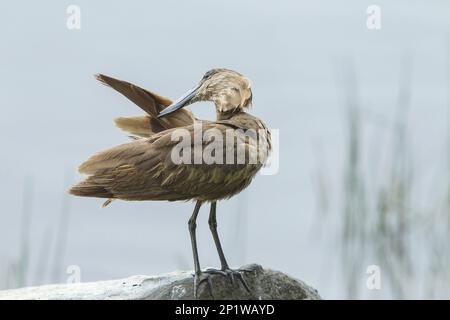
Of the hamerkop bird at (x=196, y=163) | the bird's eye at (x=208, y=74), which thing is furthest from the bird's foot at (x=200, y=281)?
the bird's eye at (x=208, y=74)

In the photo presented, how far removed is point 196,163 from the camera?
5246mm

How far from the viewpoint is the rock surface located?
213 inches

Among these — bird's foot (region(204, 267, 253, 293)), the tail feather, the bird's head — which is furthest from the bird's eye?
bird's foot (region(204, 267, 253, 293))

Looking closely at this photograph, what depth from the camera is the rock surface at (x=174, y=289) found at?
5406 mm

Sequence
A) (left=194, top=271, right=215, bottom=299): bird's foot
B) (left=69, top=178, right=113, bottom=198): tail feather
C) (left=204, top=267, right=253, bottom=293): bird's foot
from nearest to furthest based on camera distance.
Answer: (left=69, top=178, right=113, bottom=198): tail feather, (left=194, top=271, right=215, bottom=299): bird's foot, (left=204, top=267, right=253, bottom=293): bird's foot

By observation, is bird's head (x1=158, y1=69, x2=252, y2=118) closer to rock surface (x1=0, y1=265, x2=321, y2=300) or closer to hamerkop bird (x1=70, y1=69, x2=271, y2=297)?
hamerkop bird (x1=70, y1=69, x2=271, y2=297)

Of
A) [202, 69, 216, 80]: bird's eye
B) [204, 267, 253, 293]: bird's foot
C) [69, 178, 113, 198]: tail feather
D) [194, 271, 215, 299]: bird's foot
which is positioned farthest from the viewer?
[202, 69, 216, 80]: bird's eye

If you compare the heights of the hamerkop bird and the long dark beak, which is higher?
the long dark beak

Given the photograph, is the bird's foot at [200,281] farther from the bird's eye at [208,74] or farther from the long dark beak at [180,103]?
the bird's eye at [208,74]

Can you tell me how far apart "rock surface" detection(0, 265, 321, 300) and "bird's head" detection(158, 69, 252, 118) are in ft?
3.09

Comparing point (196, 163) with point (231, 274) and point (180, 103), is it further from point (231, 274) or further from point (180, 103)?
point (231, 274)

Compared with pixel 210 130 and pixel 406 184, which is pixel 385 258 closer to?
pixel 406 184

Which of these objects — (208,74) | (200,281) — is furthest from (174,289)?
(208,74)

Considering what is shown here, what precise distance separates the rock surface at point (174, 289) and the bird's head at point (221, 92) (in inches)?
37.0
